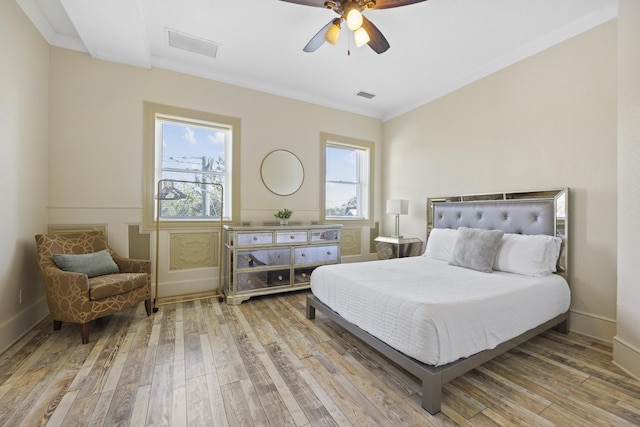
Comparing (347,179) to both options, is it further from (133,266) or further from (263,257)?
(133,266)

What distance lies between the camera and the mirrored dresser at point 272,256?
3193mm

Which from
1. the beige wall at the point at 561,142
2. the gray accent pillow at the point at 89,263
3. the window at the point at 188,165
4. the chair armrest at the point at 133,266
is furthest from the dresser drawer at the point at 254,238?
the beige wall at the point at 561,142

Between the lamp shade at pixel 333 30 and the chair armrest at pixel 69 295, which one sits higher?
the lamp shade at pixel 333 30

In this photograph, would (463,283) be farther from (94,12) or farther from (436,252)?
(94,12)

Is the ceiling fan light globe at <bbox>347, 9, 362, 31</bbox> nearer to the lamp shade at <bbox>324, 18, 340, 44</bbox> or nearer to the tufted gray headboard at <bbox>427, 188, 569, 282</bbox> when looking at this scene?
the lamp shade at <bbox>324, 18, 340, 44</bbox>

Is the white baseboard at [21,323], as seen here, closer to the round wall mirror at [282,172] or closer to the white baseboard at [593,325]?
the round wall mirror at [282,172]

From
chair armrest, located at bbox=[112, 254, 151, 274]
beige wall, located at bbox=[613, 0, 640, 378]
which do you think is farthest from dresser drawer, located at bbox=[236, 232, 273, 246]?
beige wall, located at bbox=[613, 0, 640, 378]

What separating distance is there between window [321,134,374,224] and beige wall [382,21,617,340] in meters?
1.38

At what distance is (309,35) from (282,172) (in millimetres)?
1806

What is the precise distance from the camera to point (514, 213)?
9.39ft

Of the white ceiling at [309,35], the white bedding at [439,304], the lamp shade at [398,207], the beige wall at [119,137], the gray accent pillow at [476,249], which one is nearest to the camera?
the white bedding at [439,304]

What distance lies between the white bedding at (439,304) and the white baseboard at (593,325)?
8.6 inches

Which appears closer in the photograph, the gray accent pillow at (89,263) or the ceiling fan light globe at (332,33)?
the ceiling fan light globe at (332,33)

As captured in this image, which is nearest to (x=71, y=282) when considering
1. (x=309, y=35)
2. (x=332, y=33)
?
(x=332, y=33)
